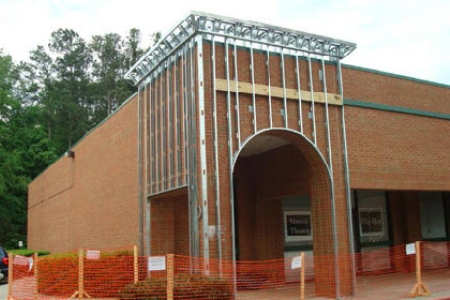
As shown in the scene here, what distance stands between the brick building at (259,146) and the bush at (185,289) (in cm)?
117

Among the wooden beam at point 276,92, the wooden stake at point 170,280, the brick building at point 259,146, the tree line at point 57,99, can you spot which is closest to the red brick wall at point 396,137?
the brick building at point 259,146

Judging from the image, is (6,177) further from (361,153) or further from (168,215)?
(361,153)

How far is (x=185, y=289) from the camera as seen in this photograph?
1011cm

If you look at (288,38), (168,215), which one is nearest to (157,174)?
(168,215)

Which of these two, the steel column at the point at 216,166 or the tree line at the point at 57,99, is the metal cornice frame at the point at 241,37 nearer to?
the steel column at the point at 216,166

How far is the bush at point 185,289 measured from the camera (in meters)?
10.1

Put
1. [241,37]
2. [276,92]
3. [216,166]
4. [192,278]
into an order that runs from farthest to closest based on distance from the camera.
Result: [276,92] < [241,37] < [216,166] < [192,278]

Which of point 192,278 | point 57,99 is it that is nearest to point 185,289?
point 192,278

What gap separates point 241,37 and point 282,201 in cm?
670

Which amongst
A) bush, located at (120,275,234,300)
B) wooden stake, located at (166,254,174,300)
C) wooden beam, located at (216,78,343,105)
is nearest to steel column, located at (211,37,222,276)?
wooden beam, located at (216,78,343,105)

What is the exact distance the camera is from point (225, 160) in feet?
40.5

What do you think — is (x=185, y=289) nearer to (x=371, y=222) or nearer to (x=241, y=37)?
(x=241, y=37)

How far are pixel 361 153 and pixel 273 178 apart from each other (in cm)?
288

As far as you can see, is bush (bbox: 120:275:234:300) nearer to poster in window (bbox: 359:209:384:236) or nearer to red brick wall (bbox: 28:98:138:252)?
red brick wall (bbox: 28:98:138:252)
